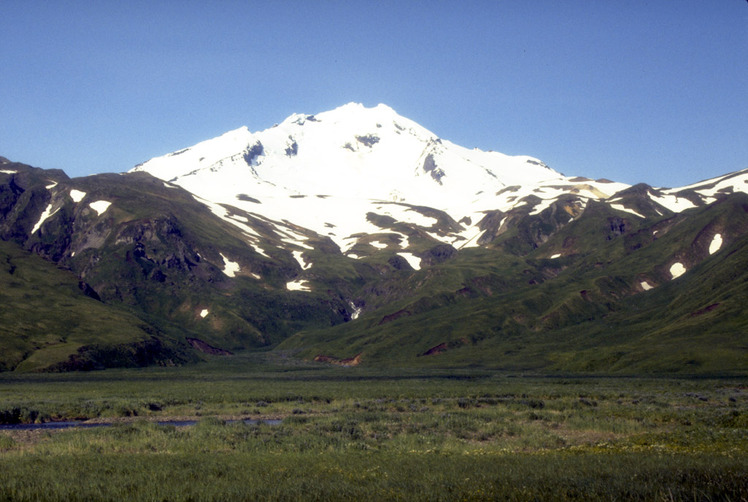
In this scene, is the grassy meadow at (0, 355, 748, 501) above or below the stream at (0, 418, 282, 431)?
above

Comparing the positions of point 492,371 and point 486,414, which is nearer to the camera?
point 486,414

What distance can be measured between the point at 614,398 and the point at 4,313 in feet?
416

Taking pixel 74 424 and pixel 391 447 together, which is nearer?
pixel 391 447

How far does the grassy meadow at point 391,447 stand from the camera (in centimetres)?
2372

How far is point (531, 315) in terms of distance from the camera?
197875mm

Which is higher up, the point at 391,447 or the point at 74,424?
the point at 391,447

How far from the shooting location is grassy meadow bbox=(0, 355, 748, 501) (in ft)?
77.8

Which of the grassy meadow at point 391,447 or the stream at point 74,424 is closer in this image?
the grassy meadow at point 391,447

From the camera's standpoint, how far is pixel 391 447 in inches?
1549

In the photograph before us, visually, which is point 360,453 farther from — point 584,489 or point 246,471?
point 584,489

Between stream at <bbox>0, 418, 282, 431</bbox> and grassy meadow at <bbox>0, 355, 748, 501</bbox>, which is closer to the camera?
grassy meadow at <bbox>0, 355, 748, 501</bbox>

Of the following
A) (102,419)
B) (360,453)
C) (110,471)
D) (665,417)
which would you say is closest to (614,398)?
(665,417)

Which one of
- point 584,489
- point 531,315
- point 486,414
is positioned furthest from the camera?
point 531,315

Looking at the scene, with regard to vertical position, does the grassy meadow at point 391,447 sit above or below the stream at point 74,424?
above
